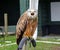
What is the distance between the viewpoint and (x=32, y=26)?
4188 mm

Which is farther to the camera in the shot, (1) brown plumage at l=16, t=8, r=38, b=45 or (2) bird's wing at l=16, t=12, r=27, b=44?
(2) bird's wing at l=16, t=12, r=27, b=44

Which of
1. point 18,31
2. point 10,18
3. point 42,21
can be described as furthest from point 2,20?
point 18,31

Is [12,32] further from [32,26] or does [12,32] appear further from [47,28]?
[32,26]

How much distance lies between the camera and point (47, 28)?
15781mm

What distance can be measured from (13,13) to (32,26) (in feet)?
42.1

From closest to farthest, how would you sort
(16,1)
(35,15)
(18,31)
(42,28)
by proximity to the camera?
(35,15) → (18,31) → (42,28) → (16,1)

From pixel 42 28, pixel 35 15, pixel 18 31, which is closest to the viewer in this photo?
pixel 35 15

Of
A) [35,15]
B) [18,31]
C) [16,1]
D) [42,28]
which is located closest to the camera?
[35,15]

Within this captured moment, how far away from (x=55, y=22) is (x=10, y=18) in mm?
2898

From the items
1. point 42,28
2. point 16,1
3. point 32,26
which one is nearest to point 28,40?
point 32,26

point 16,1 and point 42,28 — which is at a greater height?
point 16,1

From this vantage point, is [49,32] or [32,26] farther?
[49,32]

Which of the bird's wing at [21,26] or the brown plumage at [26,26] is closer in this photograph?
the brown plumage at [26,26]

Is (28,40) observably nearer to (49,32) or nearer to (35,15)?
(35,15)
